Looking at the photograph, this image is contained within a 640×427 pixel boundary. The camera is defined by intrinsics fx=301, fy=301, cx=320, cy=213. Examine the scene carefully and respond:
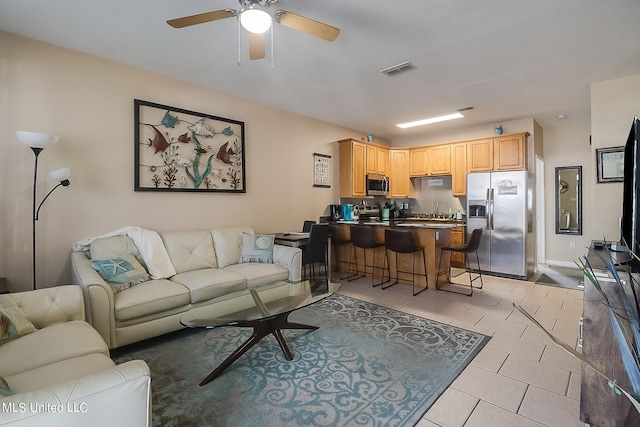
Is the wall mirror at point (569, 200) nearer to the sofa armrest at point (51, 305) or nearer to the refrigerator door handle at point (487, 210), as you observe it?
the refrigerator door handle at point (487, 210)

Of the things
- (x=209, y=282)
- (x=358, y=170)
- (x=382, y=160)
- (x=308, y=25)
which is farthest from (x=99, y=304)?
(x=382, y=160)

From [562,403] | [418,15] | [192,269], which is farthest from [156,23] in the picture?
[562,403]

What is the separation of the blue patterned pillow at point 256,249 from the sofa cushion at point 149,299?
98 cm

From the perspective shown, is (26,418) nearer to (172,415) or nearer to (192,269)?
(172,415)

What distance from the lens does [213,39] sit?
2736mm

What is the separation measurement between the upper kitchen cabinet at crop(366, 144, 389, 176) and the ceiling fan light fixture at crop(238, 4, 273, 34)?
13.6 feet

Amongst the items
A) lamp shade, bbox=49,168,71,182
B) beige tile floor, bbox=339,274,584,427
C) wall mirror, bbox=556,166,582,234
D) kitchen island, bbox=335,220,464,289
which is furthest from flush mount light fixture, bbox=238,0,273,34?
wall mirror, bbox=556,166,582,234

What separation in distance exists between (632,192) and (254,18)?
9.09 ft

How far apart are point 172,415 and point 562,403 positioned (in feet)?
7.79

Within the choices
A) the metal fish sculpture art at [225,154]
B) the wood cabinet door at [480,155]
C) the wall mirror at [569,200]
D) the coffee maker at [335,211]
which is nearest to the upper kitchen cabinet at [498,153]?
the wood cabinet door at [480,155]

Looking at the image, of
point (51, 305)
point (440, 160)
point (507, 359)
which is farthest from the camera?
point (440, 160)

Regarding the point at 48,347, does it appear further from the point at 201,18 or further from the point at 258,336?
the point at 201,18

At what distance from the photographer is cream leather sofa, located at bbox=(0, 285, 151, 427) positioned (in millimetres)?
863

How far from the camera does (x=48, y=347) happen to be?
1613 millimetres
